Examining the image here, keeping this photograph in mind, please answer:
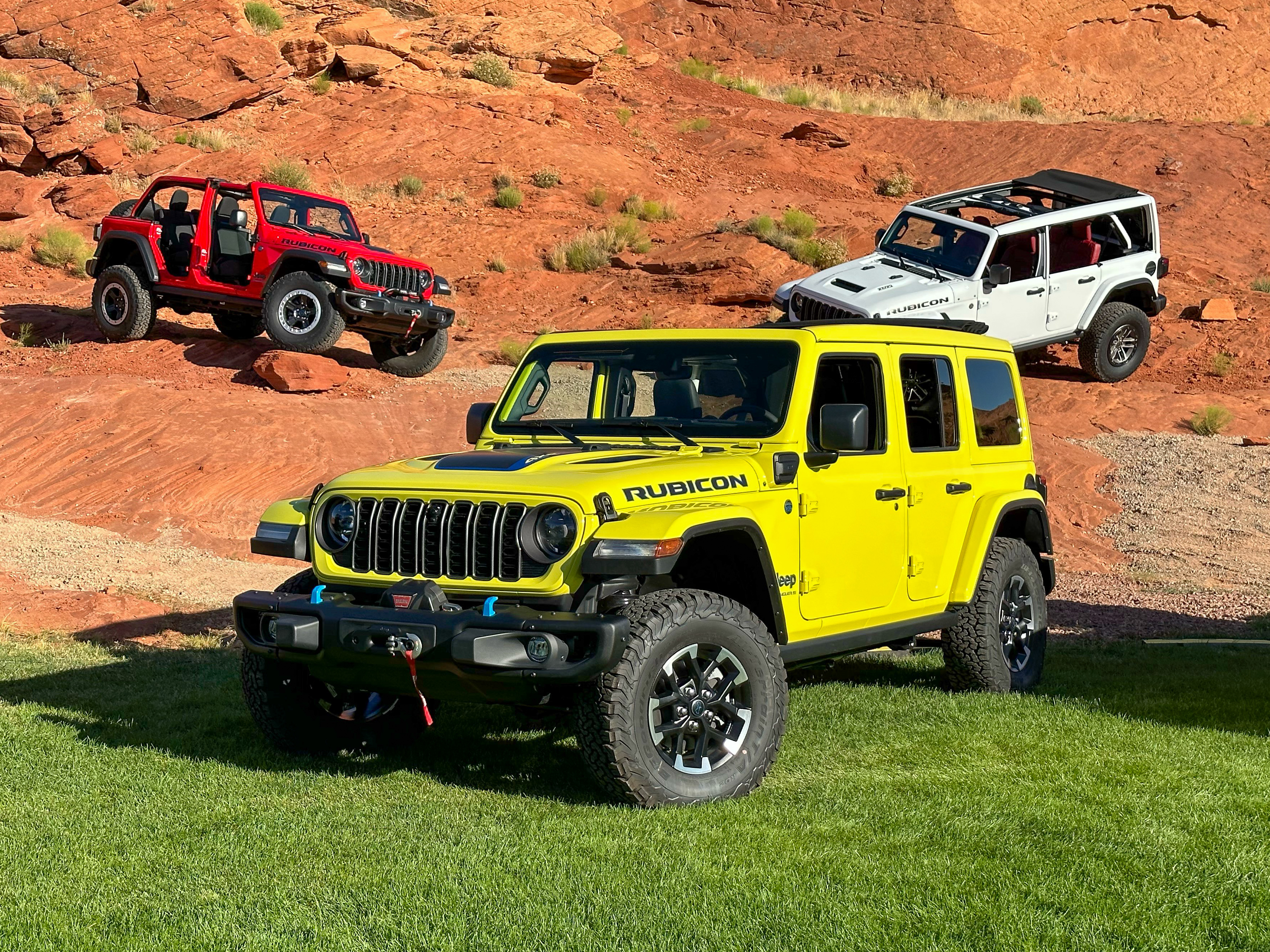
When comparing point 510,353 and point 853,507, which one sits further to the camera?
point 510,353

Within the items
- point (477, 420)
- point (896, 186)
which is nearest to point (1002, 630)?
point (477, 420)

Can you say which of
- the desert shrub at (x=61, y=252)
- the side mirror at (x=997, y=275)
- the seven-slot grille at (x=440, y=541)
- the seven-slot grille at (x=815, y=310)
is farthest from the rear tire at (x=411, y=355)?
the seven-slot grille at (x=440, y=541)

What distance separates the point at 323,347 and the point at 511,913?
577 inches

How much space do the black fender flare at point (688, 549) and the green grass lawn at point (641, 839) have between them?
0.68 meters

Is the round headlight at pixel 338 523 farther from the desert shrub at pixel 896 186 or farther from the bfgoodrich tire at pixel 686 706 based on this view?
the desert shrub at pixel 896 186

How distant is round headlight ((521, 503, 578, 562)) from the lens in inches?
200

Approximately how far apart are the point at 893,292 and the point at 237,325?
9.63 metres

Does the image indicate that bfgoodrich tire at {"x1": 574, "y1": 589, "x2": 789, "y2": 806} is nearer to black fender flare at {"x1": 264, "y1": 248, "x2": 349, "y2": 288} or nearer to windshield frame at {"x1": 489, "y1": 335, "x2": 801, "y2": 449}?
windshield frame at {"x1": 489, "y1": 335, "x2": 801, "y2": 449}

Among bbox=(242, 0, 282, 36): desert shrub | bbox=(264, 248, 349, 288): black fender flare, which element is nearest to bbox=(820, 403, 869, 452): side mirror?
bbox=(264, 248, 349, 288): black fender flare

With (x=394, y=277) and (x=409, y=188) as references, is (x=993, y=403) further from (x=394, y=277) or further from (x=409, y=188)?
(x=409, y=188)

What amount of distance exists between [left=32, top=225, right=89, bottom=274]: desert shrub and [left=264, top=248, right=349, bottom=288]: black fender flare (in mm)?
9191

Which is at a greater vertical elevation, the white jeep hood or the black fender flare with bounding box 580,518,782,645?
the white jeep hood

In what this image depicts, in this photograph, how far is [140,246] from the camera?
722 inches

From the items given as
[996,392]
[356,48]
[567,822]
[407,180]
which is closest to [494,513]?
[567,822]
